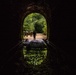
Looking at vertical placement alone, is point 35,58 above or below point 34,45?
above

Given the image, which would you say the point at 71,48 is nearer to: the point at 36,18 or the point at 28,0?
the point at 28,0

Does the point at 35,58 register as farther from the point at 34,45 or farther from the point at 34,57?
the point at 34,45

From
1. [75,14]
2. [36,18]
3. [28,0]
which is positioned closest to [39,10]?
[28,0]

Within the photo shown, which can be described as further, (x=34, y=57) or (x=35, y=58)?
(x=34, y=57)

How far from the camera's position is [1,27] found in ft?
32.1

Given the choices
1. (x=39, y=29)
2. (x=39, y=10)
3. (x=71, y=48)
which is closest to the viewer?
(x=71, y=48)

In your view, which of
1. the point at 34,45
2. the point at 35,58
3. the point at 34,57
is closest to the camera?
the point at 35,58

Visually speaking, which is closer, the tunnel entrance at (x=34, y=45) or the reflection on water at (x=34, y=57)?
the reflection on water at (x=34, y=57)

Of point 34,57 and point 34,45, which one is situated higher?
point 34,57

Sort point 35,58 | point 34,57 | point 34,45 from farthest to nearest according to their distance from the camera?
point 34,45
point 34,57
point 35,58

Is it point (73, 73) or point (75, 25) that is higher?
point (75, 25)

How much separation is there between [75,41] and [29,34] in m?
24.6

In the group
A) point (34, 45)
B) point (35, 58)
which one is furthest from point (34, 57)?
point (34, 45)

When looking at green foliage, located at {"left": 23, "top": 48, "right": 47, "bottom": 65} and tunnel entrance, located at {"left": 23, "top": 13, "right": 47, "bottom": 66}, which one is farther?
tunnel entrance, located at {"left": 23, "top": 13, "right": 47, "bottom": 66}
